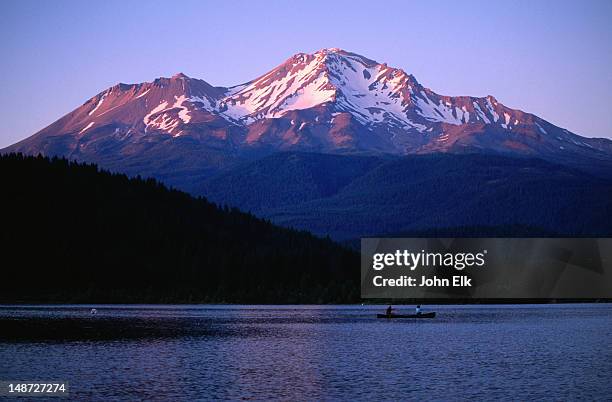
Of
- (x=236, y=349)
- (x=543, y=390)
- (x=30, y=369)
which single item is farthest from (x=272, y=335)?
(x=543, y=390)

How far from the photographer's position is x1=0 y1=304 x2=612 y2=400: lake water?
7450 cm

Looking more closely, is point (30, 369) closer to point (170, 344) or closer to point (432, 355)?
point (170, 344)

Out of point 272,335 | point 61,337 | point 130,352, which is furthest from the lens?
point 272,335

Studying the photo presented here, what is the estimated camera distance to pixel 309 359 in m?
97.5

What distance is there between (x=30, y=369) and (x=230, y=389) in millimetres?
18983

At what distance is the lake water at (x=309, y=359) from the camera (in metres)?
74.5

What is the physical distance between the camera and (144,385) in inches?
3002

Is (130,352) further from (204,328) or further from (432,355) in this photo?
(204,328)

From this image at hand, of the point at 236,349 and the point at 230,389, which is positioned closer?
the point at 230,389

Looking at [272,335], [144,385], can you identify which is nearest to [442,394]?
[144,385]

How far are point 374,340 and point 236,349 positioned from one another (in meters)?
20.9

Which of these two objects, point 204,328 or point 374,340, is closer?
point 374,340

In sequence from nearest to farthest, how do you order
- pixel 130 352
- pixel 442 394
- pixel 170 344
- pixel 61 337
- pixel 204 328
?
1. pixel 442 394
2. pixel 130 352
3. pixel 170 344
4. pixel 61 337
5. pixel 204 328

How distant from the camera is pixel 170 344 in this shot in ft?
368
